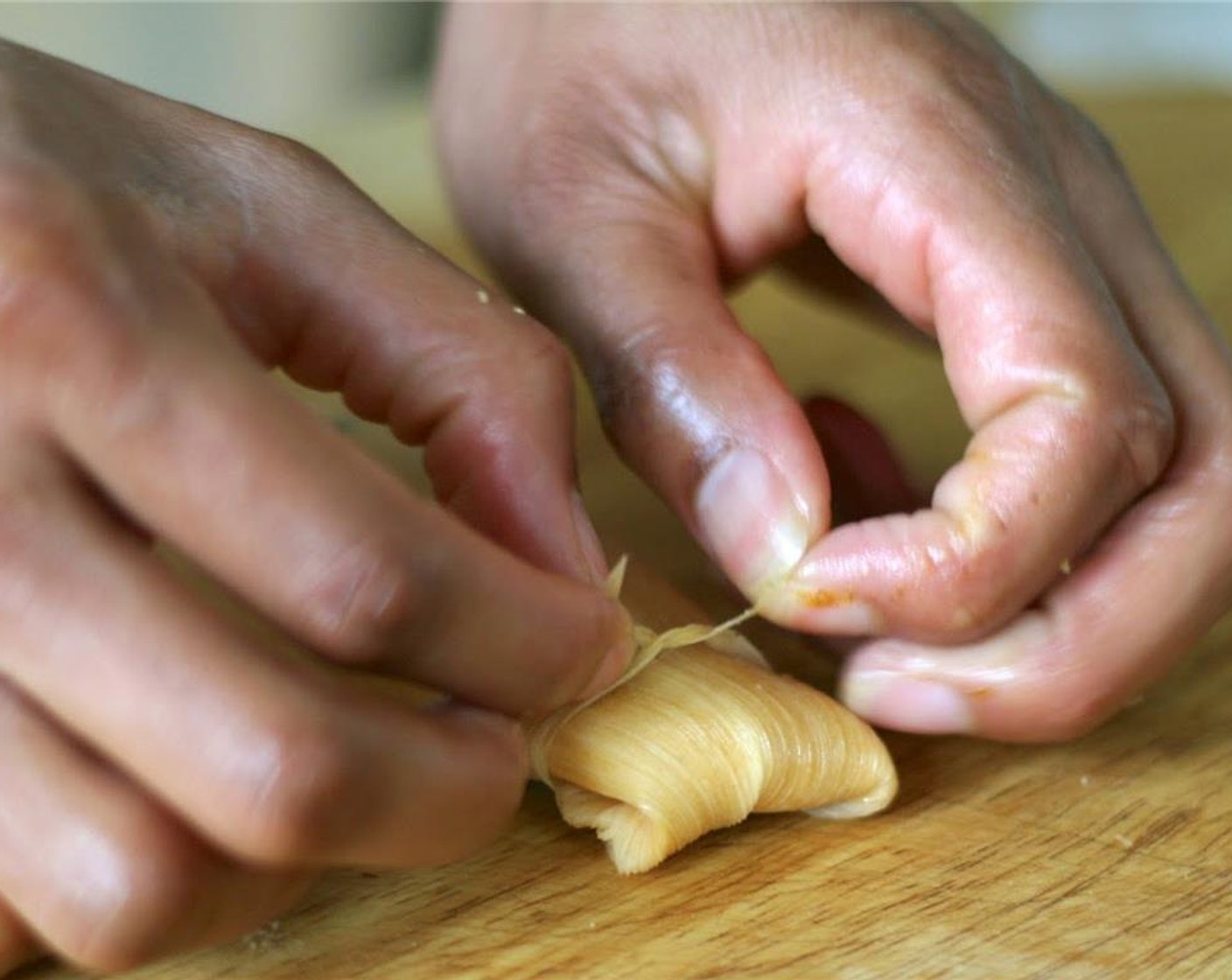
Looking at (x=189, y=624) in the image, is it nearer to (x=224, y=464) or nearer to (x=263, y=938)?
(x=224, y=464)

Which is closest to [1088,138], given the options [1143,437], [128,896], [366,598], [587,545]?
[1143,437]

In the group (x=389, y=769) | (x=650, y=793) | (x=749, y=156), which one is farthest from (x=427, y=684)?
(x=749, y=156)

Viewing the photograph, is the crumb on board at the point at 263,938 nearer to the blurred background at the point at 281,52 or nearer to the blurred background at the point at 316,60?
the blurred background at the point at 316,60

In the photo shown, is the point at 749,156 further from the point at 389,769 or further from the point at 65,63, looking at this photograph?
the point at 389,769

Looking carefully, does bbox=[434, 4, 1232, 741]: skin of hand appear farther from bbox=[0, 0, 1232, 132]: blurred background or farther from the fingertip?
bbox=[0, 0, 1232, 132]: blurred background

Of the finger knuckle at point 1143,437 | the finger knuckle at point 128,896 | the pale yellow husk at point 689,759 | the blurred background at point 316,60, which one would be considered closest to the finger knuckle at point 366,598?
the finger knuckle at point 128,896

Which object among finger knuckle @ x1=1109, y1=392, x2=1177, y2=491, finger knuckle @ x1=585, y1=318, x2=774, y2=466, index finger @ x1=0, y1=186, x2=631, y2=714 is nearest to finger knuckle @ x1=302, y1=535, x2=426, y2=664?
index finger @ x1=0, y1=186, x2=631, y2=714
